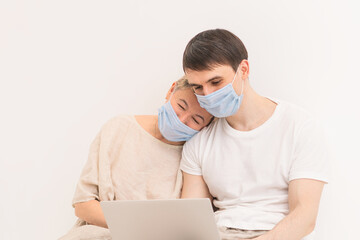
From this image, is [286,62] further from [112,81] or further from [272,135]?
[112,81]

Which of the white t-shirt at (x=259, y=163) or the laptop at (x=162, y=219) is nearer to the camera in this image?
the laptop at (x=162, y=219)

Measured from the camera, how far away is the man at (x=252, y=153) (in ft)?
6.13

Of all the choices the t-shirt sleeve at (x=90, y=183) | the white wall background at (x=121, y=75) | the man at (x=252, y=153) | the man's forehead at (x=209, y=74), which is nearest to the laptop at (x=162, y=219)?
the man at (x=252, y=153)

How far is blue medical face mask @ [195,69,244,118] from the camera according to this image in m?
1.93

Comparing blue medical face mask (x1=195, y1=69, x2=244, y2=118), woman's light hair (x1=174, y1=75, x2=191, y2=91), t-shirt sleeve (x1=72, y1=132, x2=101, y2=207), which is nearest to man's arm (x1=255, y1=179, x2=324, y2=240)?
blue medical face mask (x1=195, y1=69, x2=244, y2=118)

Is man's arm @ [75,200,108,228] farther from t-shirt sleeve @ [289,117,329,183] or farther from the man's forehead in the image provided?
t-shirt sleeve @ [289,117,329,183]

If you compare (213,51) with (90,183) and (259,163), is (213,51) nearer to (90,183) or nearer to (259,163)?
(259,163)

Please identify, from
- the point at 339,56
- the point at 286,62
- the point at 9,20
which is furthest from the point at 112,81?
the point at 339,56

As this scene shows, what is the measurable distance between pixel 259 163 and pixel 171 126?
15.3 inches

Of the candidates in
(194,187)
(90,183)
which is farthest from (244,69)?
(90,183)

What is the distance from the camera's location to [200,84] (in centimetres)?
196

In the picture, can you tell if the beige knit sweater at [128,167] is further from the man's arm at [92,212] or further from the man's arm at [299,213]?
the man's arm at [299,213]

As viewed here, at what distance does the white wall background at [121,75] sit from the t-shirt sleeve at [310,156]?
0.35 meters

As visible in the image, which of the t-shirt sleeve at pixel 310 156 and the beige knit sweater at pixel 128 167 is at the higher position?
the t-shirt sleeve at pixel 310 156
